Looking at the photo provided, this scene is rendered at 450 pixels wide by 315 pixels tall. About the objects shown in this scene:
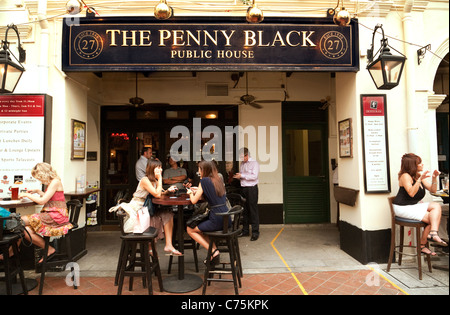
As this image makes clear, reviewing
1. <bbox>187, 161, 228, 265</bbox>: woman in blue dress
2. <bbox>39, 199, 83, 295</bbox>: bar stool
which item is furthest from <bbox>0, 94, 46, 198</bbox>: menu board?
<bbox>187, 161, 228, 265</bbox>: woman in blue dress

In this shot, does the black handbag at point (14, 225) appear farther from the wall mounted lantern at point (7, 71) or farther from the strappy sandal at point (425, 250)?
the strappy sandal at point (425, 250)

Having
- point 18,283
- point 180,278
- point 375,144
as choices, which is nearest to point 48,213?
point 18,283

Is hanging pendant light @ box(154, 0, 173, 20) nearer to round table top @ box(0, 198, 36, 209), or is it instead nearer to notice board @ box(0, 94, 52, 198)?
notice board @ box(0, 94, 52, 198)

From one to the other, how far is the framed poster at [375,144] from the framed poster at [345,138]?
21cm

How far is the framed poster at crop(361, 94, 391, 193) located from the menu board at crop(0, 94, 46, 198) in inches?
190

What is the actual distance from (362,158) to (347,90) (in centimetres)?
116

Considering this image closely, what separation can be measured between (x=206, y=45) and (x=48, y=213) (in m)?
3.13

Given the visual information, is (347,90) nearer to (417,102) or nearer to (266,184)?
(417,102)

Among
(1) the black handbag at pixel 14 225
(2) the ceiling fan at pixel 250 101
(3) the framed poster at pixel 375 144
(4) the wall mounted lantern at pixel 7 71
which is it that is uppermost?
(2) the ceiling fan at pixel 250 101

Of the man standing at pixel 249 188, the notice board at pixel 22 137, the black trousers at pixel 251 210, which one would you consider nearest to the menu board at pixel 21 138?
the notice board at pixel 22 137

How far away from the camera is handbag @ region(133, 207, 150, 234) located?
3.00 meters

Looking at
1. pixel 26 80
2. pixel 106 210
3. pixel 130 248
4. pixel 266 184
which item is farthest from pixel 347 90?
pixel 106 210

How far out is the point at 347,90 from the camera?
420cm

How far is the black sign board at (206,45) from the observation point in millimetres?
3828
